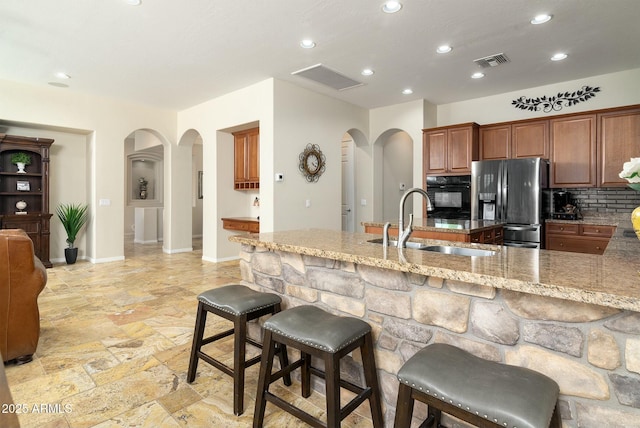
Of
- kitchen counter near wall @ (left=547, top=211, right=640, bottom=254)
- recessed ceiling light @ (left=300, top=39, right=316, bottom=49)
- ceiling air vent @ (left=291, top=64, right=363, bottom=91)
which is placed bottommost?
kitchen counter near wall @ (left=547, top=211, right=640, bottom=254)

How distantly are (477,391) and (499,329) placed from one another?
0.36 m

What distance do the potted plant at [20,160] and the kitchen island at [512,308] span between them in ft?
17.4

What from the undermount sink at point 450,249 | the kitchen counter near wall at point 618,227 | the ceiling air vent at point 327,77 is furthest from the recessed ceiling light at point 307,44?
the kitchen counter near wall at point 618,227

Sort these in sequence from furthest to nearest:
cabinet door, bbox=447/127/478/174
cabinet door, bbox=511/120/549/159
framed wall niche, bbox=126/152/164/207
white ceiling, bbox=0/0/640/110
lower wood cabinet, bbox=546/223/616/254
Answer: framed wall niche, bbox=126/152/164/207
cabinet door, bbox=447/127/478/174
cabinet door, bbox=511/120/549/159
lower wood cabinet, bbox=546/223/616/254
white ceiling, bbox=0/0/640/110

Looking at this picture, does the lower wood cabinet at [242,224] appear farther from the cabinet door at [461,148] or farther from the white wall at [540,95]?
the white wall at [540,95]

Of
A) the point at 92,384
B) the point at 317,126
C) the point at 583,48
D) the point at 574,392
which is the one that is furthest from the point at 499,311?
the point at 317,126

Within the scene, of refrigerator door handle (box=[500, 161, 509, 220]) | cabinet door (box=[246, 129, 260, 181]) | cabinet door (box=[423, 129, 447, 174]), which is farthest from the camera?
cabinet door (box=[246, 129, 260, 181])

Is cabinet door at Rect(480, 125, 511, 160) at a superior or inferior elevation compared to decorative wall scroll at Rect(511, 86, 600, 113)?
inferior

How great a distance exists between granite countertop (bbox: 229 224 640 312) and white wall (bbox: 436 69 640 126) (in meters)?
3.74

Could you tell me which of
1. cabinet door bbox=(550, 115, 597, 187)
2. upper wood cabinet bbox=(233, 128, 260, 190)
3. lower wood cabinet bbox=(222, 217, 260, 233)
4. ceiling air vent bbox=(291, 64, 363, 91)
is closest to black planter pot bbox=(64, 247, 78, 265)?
lower wood cabinet bbox=(222, 217, 260, 233)

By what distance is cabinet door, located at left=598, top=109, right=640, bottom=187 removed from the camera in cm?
423

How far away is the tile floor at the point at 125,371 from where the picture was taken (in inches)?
71.1

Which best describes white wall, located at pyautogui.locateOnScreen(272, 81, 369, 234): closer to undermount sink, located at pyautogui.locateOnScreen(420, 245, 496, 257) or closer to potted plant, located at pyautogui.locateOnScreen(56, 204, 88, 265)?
undermount sink, located at pyautogui.locateOnScreen(420, 245, 496, 257)

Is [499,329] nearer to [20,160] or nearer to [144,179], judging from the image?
[20,160]
